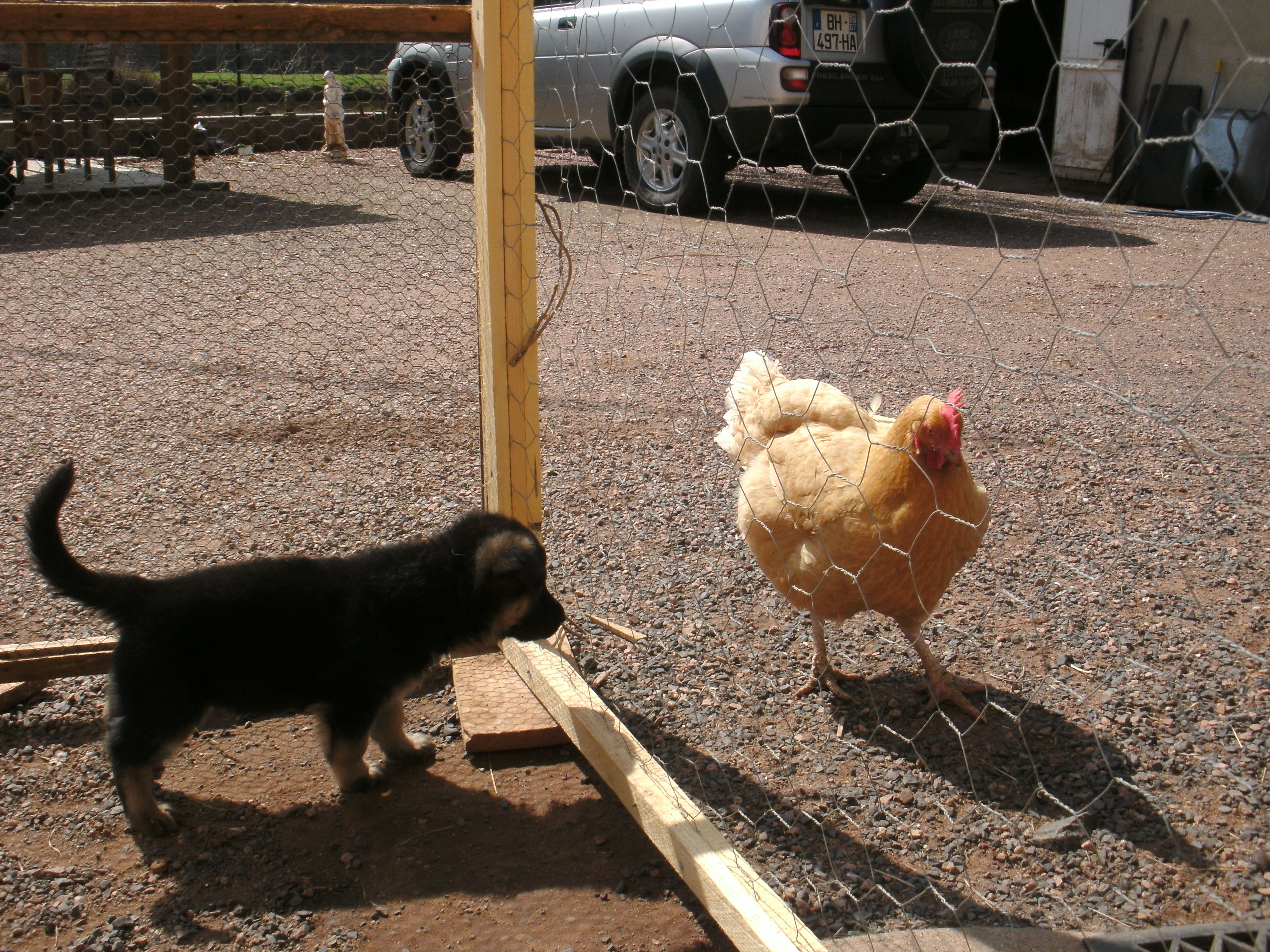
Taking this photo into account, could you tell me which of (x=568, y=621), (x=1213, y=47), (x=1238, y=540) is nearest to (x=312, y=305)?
(x=568, y=621)

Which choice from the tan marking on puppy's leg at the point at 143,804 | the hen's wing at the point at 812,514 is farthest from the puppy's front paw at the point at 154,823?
the hen's wing at the point at 812,514

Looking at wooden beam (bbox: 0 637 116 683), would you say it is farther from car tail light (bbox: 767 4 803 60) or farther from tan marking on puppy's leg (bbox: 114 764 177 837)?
car tail light (bbox: 767 4 803 60)

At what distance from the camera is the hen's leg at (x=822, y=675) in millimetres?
2641

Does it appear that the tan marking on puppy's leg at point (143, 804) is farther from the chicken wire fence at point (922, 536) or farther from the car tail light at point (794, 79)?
the car tail light at point (794, 79)

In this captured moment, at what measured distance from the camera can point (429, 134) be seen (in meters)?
6.57

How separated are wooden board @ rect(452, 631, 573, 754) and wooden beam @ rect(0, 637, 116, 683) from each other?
0.93 metres

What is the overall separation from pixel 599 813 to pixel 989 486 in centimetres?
220

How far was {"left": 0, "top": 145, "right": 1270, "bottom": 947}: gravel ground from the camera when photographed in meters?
2.14

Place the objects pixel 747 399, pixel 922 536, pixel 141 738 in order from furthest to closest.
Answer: pixel 747 399 → pixel 922 536 → pixel 141 738

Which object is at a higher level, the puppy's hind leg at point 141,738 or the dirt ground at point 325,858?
the puppy's hind leg at point 141,738

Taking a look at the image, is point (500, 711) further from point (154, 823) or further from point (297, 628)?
point (154, 823)

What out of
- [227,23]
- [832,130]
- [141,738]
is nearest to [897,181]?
[832,130]

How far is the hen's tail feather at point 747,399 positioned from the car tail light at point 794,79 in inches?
154

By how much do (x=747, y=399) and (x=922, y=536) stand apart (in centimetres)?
92
